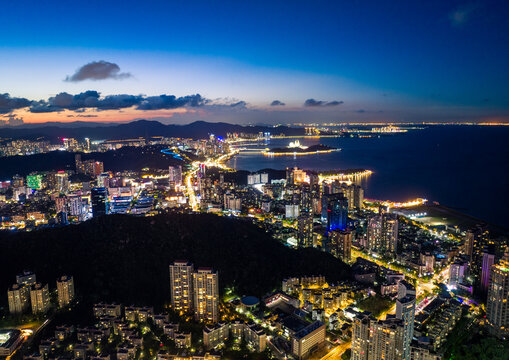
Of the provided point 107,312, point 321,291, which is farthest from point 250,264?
point 107,312

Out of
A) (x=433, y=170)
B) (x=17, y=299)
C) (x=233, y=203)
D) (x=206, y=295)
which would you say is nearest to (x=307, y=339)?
(x=206, y=295)

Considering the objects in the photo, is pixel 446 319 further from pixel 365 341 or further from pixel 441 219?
pixel 441 219

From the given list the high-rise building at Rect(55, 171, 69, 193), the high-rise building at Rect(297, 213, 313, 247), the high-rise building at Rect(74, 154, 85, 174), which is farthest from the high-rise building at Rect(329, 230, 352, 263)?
the high-rise building at Rect(74, 154, 85, 174)

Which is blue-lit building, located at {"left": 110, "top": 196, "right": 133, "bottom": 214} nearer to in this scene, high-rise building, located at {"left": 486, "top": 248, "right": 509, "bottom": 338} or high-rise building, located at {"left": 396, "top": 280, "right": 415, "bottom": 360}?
high-rise building, located at {"left": 396, "top": 280, "right": 415, "bottom": 360}

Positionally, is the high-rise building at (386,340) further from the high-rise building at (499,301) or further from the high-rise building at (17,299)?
the high-rise building at (17,299)

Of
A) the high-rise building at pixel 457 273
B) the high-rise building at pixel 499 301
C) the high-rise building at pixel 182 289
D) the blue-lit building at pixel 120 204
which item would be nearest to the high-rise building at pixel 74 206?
the blue-lit building at pixel 120 204

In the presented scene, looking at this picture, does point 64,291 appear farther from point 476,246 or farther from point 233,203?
point 476,246
